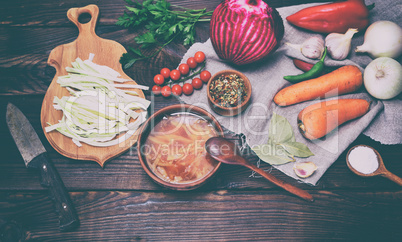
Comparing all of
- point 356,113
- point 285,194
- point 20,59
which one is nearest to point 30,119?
point 20,59

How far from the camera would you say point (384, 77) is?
138 centimetres

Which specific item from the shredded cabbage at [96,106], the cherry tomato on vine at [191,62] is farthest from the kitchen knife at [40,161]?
the cherry tomato on vine at [191,62]

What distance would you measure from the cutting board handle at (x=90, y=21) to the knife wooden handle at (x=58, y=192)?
86cm

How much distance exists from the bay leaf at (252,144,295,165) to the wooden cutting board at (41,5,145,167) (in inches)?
32.2

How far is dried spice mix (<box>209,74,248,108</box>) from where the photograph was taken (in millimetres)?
1392

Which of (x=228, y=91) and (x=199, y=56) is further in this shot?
(x=199, y=56)

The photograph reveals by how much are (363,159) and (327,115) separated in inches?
13.7

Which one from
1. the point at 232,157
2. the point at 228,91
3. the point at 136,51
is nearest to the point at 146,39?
the point at 136,51

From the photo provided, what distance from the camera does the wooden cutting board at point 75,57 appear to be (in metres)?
1.48

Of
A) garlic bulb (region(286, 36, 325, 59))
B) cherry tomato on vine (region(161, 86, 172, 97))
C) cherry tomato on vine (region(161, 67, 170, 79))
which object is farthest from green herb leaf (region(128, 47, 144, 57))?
garlic bulb (region(286, 36, 325, 59))

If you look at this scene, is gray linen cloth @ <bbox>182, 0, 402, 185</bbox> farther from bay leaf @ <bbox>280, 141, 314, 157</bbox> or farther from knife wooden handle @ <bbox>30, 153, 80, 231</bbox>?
knife wooden handle @ <bbox>30, 153, 80, 231</bbox>

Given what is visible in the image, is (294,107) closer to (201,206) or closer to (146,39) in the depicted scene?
(201,206)

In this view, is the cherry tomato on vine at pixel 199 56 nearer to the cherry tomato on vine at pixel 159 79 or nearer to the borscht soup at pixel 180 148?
the cherry tomato on vine at pixel 159 79

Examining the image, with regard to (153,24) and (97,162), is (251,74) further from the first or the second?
(97,162)
